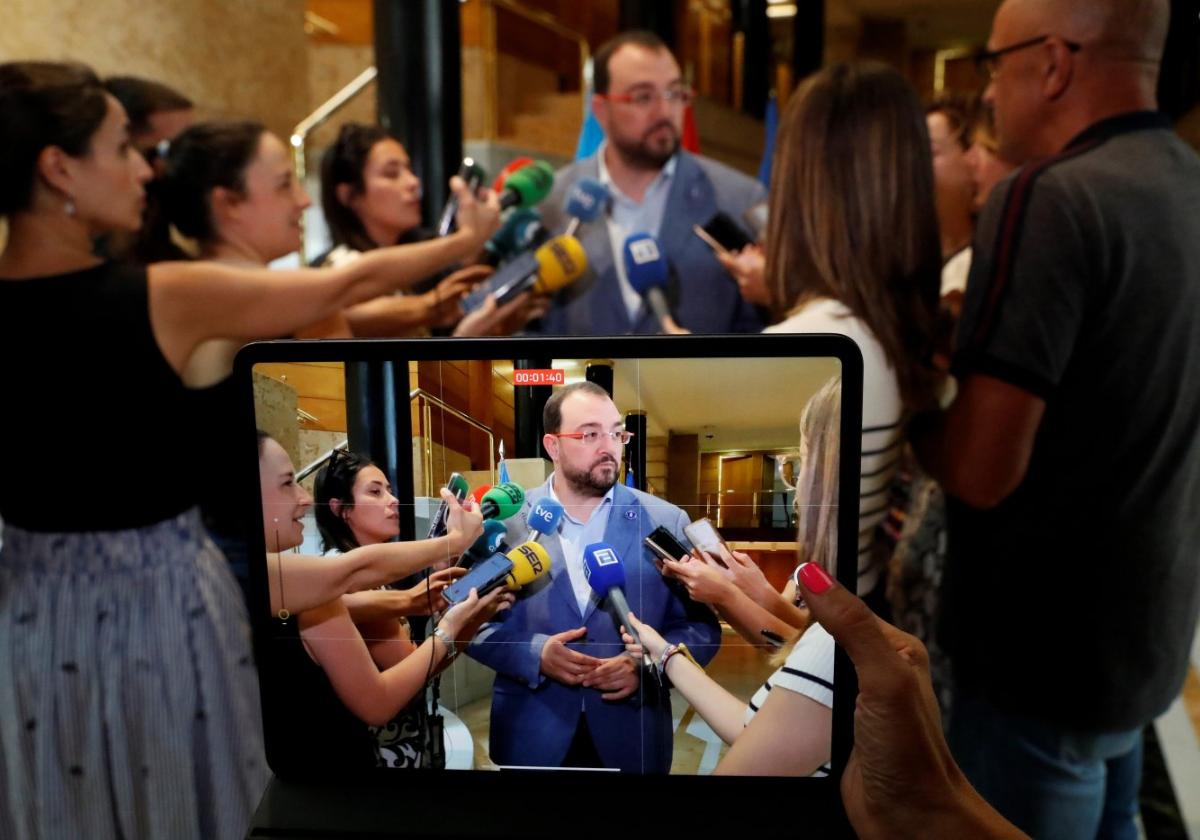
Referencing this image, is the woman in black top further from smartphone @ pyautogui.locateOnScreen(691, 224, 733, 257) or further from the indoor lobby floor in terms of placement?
smartphone @ pyautogui.locateOnScreen(691, 224, 733, 257)

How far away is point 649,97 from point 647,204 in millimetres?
257

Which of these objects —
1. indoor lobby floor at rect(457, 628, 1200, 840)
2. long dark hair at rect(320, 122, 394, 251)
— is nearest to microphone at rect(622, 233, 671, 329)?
long dark hair at rect(320, 122, 394, 251)

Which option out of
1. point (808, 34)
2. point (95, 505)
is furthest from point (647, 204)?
point (808, 34)

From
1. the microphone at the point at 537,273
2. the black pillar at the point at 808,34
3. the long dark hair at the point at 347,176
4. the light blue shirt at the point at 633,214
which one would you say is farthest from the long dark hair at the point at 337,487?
the black pillar at the point at 808,34

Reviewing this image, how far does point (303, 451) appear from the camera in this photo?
0.57 meters

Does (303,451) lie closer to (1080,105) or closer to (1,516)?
(1,516)

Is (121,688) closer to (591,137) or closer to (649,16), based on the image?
(591,137)

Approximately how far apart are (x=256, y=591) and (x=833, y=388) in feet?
1.32

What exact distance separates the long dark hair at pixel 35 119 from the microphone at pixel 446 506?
959 millimetres

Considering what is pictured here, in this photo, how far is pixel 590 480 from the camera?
22.2 inches

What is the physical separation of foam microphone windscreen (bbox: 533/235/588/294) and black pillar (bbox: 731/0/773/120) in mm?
6247

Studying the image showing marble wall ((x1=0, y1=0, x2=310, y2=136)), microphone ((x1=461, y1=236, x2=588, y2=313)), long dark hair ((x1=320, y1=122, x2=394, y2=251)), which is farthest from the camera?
marble wall ((x1=0, y1=0, x2=310, y2=136))

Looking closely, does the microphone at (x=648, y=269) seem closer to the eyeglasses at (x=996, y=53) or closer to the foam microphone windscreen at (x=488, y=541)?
the eyeglasses at (x=996, y=53)

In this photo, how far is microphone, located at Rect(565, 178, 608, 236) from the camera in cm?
215
